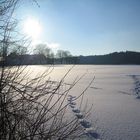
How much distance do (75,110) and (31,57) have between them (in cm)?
360

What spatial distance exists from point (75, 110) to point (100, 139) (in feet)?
6.09

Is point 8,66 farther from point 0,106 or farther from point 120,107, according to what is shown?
point 120,107

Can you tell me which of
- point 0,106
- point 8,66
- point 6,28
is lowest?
point 0,106

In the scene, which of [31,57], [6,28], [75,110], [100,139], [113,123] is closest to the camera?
[6,28]

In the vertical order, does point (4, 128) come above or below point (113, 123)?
Answer: above

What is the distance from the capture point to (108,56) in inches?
2830

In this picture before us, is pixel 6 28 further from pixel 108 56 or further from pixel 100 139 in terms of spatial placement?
pixel 108 56

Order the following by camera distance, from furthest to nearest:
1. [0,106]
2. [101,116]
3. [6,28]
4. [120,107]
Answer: [120,107] → [101,116] → [6,28] → [0,106]

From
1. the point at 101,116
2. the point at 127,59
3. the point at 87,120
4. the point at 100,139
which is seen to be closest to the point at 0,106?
the point at 100,139

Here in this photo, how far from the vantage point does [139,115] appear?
5.07 meters

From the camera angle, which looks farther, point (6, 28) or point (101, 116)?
point (101, 116)

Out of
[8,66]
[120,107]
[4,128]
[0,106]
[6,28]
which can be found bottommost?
[120,107]

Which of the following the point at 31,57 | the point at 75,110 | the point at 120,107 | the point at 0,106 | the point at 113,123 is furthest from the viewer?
the point at 120,107

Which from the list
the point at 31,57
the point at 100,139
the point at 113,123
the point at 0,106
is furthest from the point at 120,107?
the point at 0,106
